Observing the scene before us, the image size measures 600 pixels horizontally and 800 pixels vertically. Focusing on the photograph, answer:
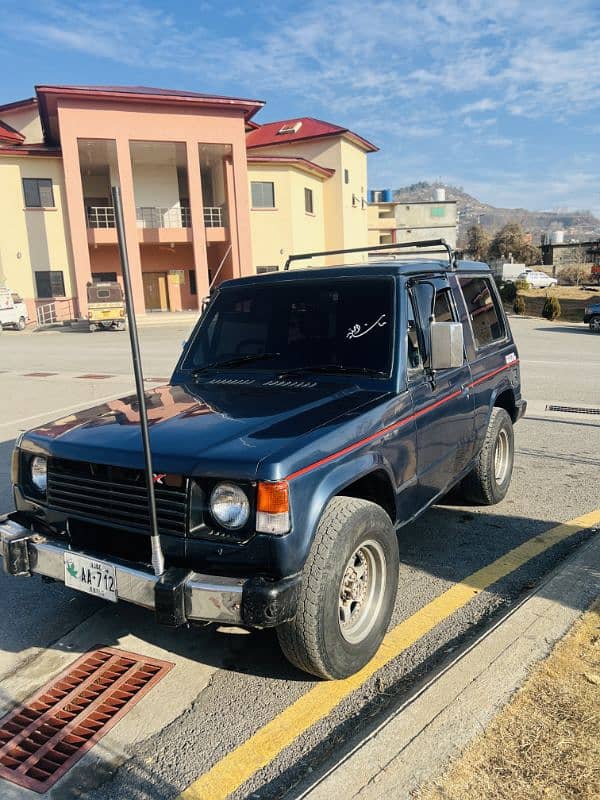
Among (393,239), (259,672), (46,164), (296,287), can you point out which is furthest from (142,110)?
(393,239)

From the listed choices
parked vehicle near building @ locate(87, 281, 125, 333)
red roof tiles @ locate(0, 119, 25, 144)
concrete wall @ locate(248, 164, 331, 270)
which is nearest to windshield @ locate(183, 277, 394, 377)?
parked vehicle near building @ locate(87, 281, 125, 333)

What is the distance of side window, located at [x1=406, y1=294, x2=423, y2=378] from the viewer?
3877 mm

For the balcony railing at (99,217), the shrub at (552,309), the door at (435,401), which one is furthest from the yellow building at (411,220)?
the door at (435,401)

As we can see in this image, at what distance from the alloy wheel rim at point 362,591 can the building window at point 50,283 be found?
32983mm

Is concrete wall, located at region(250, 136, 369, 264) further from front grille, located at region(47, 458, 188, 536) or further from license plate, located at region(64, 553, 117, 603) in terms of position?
license plate, located at region(64, 553, 117, 603)

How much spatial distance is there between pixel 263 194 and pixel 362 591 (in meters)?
35.7

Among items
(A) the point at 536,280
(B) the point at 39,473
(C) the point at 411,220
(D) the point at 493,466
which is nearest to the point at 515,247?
(C) the point at 411,220

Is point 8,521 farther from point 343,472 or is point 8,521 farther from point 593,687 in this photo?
point 593,687

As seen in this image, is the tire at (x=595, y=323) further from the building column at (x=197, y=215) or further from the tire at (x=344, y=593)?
the tire at (x=344, y=593)

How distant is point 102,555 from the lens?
3.02 m

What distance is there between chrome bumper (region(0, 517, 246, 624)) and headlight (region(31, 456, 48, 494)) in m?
0.27

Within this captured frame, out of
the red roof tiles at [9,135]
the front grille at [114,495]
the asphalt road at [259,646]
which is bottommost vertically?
the asphalt road at [259,646]

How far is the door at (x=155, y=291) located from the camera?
3712 cm

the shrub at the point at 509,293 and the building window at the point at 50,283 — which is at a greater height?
the building window at the point at 50,283
